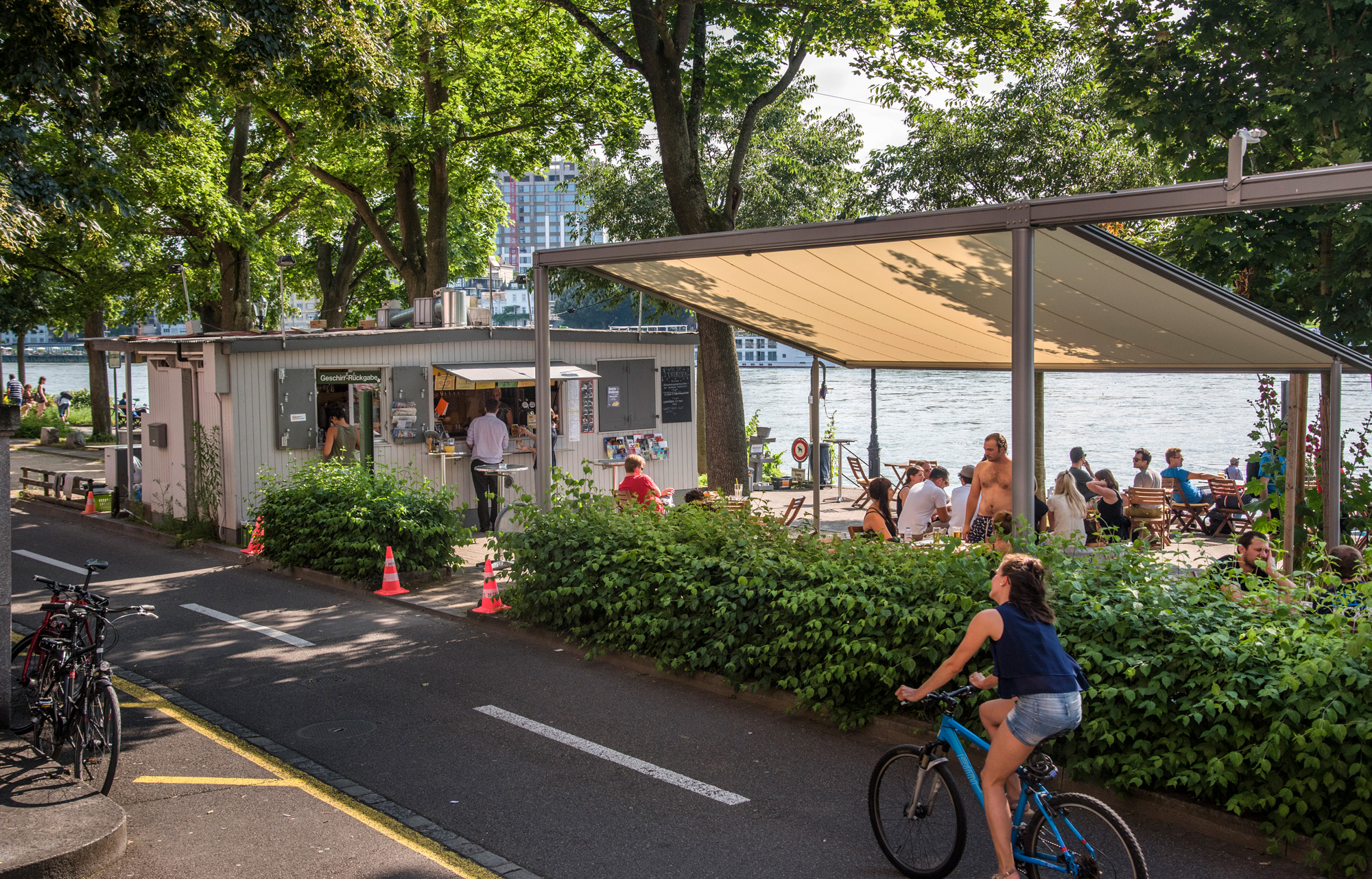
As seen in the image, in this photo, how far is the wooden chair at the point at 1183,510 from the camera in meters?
16.3

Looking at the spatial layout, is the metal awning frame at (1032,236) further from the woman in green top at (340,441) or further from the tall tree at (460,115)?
the tall tree at (460,115)

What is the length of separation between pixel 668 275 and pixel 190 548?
8.70m

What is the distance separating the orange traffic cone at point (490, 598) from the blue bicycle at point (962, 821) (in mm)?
5883

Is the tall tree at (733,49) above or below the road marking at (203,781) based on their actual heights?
above

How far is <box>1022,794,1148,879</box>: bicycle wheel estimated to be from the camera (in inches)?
169

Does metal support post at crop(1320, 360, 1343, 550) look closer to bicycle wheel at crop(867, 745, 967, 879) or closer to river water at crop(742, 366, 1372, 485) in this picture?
bicycle wheel at crop(867, 745, 967, 879)

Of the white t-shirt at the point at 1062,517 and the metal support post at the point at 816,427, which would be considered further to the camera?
the metal support post at the point at 816,427

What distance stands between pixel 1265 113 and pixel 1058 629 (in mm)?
10312

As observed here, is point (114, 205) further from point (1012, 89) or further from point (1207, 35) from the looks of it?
point (1012, 89)

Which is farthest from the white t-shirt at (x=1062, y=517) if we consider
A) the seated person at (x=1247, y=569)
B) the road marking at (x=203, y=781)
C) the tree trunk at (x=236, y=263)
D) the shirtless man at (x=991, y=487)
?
the tree trunk at (x=236, y=263)

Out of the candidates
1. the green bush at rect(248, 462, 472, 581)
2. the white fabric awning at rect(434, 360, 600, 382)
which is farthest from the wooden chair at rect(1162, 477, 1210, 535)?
the green bush at rect(248, 462, 472, 581)

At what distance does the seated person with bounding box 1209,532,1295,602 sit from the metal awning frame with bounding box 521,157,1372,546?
3.72 ft

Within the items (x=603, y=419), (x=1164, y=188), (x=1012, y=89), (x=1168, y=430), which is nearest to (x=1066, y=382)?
(x=1168, y=430)

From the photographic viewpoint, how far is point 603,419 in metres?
17.4
